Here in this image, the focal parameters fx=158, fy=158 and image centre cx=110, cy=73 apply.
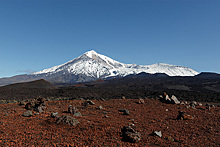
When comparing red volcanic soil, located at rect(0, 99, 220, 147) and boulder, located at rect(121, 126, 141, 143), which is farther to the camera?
boulder, located at rect(121, 126, 141, 143)

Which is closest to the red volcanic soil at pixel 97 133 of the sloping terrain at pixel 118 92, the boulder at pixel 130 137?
the boulder at pixel 130 137

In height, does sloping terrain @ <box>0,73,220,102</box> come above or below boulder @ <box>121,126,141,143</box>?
below

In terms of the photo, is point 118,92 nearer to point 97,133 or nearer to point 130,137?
point 97,133

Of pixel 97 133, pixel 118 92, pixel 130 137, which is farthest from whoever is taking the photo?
pixel 118 92

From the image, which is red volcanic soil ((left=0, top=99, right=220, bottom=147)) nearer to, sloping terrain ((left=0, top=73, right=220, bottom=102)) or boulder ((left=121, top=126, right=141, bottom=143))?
boulder ((left=121, top=126, right=141, bottom=143))

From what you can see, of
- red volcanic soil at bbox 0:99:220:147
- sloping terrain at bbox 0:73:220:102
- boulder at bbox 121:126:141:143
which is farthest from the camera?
sloping terrain at bbox 0:73:220:102

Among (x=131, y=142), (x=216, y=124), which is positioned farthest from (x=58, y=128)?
(x=216, y=124)

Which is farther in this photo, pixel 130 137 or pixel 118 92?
pixel 118 92

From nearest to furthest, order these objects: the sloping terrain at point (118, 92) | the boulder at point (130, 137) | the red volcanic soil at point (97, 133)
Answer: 1. the red volcanic soil at point (97, 133)
2. the boulder at point (130, 137)
3. the sloping terrain at point (118, 92)

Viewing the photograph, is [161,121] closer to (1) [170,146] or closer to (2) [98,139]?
(1) [170,146]

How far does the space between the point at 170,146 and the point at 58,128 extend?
647cm

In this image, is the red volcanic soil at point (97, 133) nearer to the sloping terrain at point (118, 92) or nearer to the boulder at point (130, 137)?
the boulder at point (130, 137)

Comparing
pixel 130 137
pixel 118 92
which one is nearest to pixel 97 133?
pixel 130 137

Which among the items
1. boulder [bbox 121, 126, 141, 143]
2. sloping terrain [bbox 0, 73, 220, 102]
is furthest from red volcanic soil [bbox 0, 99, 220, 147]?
sloping terrain [bbox 0, 73, 220, 102]
